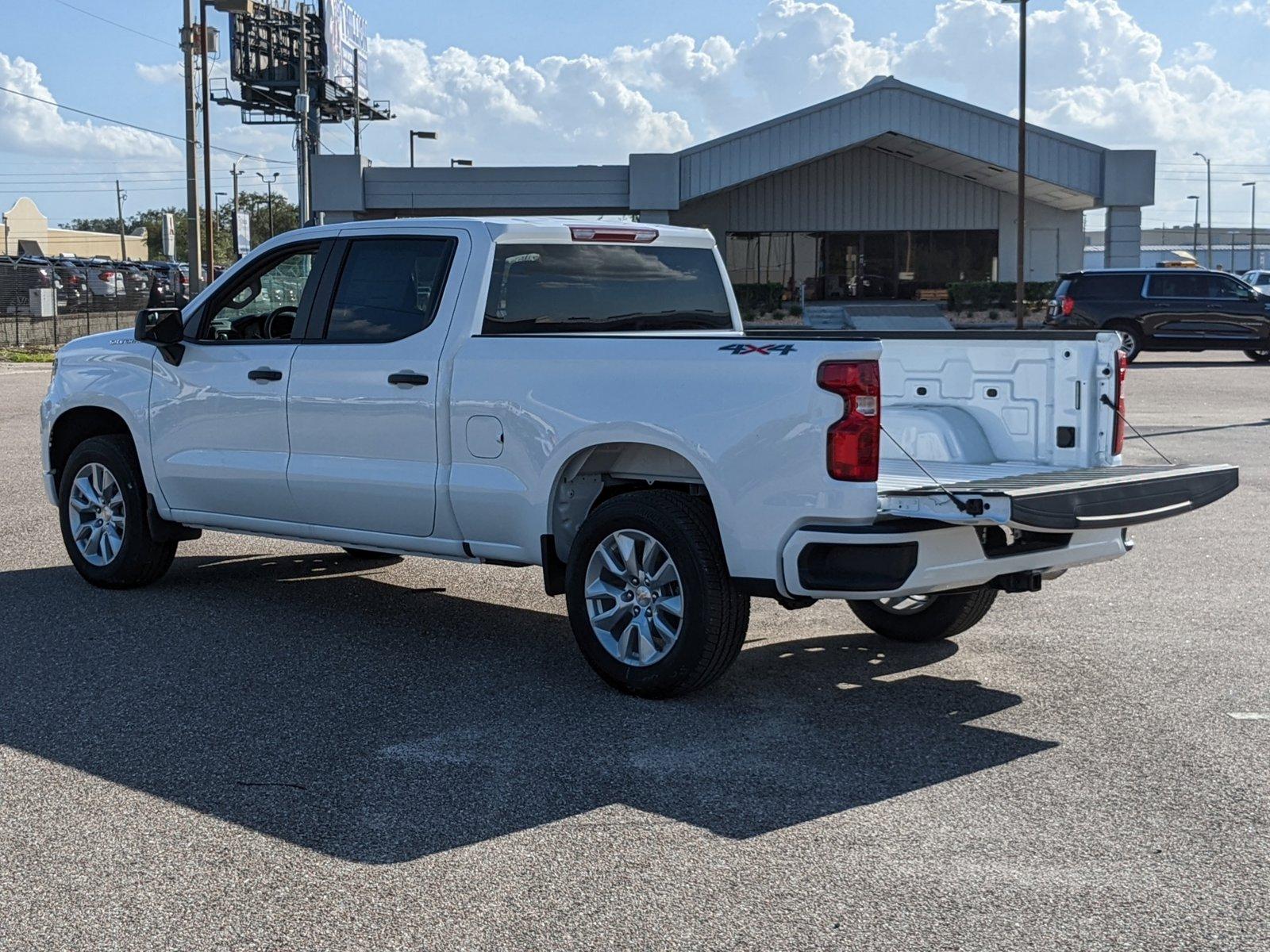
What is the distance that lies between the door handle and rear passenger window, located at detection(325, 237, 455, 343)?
208 millimetres

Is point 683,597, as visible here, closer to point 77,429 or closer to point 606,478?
point 606,478

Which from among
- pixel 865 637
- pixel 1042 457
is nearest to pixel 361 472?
pixel 865 637

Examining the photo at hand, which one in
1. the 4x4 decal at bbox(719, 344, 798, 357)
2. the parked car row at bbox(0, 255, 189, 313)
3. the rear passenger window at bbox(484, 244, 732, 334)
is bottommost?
the 4x4 decal at bbox(719, 344, 798, 357)

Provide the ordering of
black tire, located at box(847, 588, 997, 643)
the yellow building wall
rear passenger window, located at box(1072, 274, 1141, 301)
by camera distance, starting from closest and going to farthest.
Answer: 1. black tire, located at box(847, 588, 997, 643)
2. rear passenger window, located at box(1072, 274, 1141, 301)
3. the yellow building wall

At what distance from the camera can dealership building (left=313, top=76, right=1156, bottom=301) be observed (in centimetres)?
4312

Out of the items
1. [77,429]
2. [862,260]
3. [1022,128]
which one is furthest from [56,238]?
[77,429]

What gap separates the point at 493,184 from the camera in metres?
44.9

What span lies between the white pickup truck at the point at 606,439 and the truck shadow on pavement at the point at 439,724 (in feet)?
1.41

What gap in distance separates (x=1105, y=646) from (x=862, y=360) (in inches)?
99.4

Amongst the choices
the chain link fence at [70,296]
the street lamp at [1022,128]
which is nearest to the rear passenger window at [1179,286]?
the street lamp at [1022,128]

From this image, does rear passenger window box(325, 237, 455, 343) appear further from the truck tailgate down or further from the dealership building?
the dealership building

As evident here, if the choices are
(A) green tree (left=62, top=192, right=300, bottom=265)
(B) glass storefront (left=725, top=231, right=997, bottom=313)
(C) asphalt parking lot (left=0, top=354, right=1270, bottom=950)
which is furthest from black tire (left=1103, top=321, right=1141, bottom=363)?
(A) green tree (left=62, top=192, right=300, bottom=265)

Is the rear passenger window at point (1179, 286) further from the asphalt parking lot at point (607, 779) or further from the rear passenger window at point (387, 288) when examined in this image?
the rear passenger window at point (387, 288)

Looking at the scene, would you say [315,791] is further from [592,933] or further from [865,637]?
[865,637]
